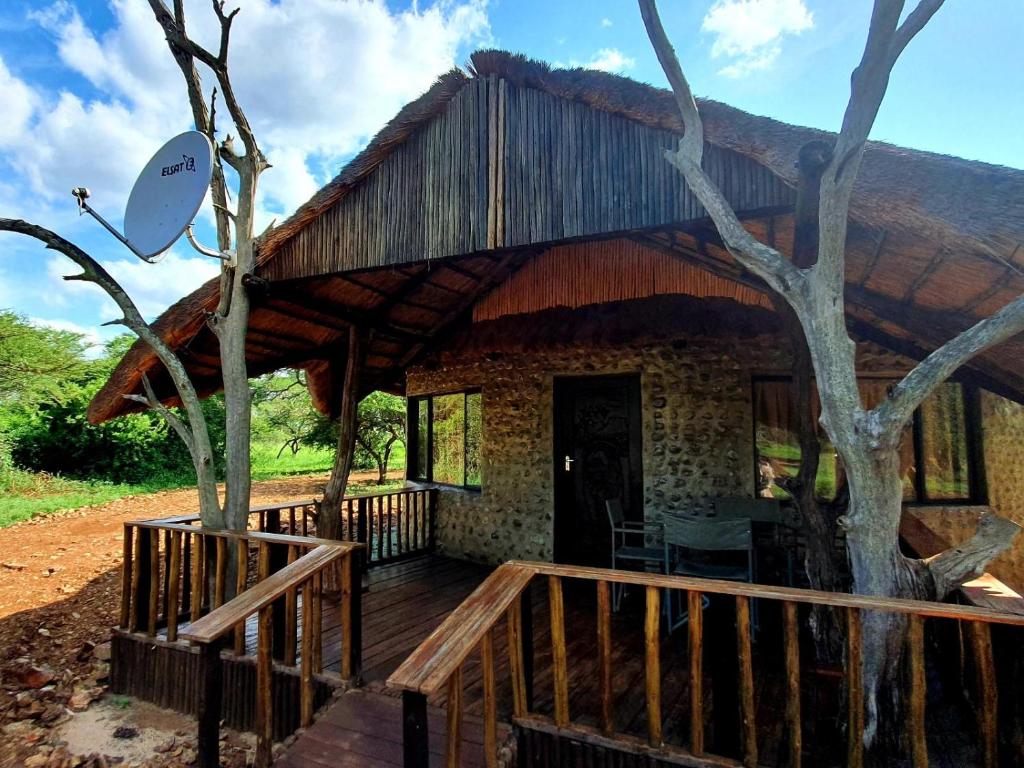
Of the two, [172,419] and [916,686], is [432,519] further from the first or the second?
[916,686]

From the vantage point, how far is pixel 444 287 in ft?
18.5

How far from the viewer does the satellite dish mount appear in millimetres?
3494

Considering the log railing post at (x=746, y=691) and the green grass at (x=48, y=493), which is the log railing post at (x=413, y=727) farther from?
the green grass at (x=48, y=493)

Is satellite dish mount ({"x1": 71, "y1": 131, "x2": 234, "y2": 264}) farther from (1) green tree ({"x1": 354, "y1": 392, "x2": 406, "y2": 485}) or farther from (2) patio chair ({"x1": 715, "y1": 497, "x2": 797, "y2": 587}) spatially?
(1) green tree ({"x1": 354, "y1": 392, "x2": 406, "y2": 485})

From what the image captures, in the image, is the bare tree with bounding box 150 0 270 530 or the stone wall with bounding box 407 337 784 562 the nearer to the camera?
the bare tree with bounding box 150 0 270 530

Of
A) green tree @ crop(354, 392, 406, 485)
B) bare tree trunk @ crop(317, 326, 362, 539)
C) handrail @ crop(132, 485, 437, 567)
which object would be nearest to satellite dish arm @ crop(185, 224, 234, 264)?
bare tree trunk @ crop(317, 326, 362, 539)

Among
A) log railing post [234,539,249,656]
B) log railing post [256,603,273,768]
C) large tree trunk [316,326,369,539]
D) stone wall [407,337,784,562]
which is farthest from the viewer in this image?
stone wall [407,337,784,562]

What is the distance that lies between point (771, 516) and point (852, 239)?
8.63 feet

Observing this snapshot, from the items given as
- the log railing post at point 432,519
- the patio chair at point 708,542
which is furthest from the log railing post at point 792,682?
the log railing post at point 432,519

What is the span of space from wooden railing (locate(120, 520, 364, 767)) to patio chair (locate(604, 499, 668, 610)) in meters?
2.30

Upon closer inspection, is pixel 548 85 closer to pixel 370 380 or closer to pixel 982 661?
pixel 982 661

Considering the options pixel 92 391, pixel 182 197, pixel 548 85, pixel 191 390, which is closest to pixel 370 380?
pixel 191 390

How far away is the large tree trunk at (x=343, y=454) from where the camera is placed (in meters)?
4.62

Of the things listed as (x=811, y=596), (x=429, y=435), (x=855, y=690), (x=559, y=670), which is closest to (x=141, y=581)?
(x=559, y=670)
